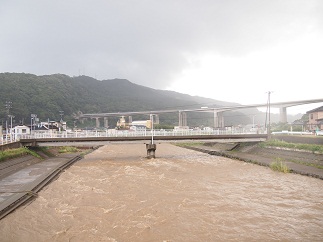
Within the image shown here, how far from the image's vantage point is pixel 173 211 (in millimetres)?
11039

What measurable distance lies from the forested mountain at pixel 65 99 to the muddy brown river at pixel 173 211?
70.6 m

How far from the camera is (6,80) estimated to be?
93.9 meters

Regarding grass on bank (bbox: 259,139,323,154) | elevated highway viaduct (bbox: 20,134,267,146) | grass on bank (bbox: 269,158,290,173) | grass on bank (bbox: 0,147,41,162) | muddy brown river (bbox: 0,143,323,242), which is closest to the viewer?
muddy brown river (bbox: 0,143,323,242)

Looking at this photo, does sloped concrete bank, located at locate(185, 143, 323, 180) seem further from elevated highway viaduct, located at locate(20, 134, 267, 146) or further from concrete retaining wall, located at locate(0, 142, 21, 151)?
concrete retaining wall, located at locate(0, 142, 21, 151)

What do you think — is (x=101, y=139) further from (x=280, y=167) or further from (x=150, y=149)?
(x=280, y=167)

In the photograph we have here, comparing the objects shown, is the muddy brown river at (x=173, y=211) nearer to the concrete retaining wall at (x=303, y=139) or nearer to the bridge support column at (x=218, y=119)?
the concrete retaining wall at (x=303, y=139)

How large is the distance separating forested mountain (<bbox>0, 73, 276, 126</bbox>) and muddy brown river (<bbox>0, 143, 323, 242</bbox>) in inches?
2781

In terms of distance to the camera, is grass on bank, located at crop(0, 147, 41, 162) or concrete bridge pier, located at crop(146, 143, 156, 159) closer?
grass on bank, located at crop(0, 147, 41, 162)

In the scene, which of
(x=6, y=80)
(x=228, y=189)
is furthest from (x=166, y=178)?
(x=6, y=80)

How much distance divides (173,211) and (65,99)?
11374 cm

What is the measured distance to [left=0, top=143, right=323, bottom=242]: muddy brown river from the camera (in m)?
8.74

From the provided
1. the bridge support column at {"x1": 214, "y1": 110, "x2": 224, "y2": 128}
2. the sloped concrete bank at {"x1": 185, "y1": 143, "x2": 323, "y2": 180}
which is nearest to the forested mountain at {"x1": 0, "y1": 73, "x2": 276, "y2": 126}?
the bridge support column at {"x1": 214, "y1": 110, "x2": 224, "y2": 128}

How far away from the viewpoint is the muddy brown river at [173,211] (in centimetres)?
874

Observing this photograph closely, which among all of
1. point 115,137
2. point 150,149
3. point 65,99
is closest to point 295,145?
point 150,149
